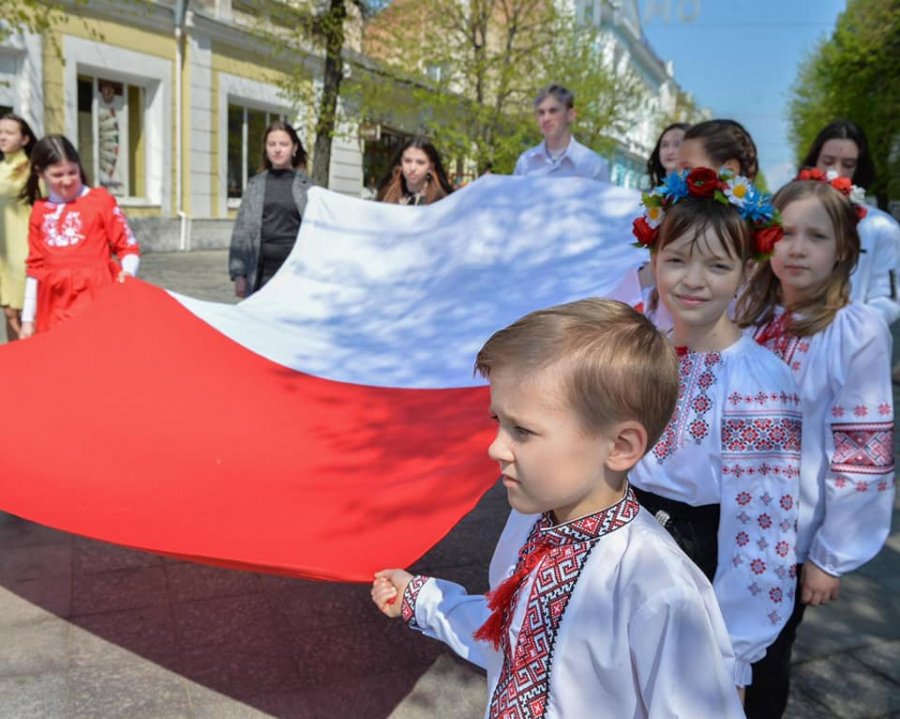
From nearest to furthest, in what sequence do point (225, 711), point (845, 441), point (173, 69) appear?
point (845, 441) → point (225, 711) → point (173, 69)

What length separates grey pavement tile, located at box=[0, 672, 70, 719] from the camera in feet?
8.00

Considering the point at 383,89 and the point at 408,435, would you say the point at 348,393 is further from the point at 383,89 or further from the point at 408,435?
the point at 383,89

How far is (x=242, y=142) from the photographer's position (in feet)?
54.1

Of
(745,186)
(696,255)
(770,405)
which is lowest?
(770,405)

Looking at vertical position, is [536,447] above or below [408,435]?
above

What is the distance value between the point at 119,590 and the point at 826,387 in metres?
2.56

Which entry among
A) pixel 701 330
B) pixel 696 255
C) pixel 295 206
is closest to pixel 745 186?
pixel 696 255

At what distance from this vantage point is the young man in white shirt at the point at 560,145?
474cm

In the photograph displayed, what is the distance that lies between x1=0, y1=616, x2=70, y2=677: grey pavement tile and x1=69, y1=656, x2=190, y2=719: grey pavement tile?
10 centimetres

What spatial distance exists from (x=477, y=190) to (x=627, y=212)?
780 mm

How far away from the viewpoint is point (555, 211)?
13.6 ft

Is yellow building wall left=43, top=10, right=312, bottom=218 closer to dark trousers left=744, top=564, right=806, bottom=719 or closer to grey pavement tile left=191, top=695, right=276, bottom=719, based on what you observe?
grey pavement tile left=191, top=695, right=276, bottom=719

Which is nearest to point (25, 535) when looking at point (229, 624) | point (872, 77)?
point (229, 624)

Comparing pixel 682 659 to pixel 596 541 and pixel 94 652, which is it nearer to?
pixel 596 541
